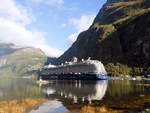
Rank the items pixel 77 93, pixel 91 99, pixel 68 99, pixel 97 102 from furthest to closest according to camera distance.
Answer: pixel 77 93
pixel 68 99
pixel 91 99
pixel 97 102

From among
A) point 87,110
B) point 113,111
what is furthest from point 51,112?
point 113,111

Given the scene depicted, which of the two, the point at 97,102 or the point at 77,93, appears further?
the point at 77,93

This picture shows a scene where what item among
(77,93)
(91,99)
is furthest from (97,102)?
(77,93)

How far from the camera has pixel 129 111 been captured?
4856cm

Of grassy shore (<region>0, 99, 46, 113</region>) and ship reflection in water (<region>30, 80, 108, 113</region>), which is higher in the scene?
ship reflection in water (<region>30, 80, 108, 113</region>)

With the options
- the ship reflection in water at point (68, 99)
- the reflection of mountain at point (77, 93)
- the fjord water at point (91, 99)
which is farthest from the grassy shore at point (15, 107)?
the reflection of mountain at point (77, 93)

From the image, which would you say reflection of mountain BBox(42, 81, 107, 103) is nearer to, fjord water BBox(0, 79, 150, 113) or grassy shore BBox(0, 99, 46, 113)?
fjord water BBox(0, 79, 150, 113)

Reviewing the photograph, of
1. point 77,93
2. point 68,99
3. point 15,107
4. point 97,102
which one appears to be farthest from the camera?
point 77,93

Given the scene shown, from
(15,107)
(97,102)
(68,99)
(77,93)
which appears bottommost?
(15,107)

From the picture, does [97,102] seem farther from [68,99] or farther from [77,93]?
[77,93]

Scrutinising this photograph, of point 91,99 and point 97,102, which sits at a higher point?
point 91,99

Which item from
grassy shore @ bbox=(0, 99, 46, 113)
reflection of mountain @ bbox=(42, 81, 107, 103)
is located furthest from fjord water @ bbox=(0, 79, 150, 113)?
grassy shore @ bbox=(0, 99, 46, 113)

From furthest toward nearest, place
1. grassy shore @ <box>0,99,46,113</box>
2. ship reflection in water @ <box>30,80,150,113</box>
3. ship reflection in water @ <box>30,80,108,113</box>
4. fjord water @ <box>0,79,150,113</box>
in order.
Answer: ship reflection in water @ <box>30,80,108,113</box> → grassy shore @ <box>0,99,46,113</box> → fjord water @ <box>0,79,150,113</box> → ship reflection in water @ <box>30,80,150,113</box>

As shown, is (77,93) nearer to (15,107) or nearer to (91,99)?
(91,99)
